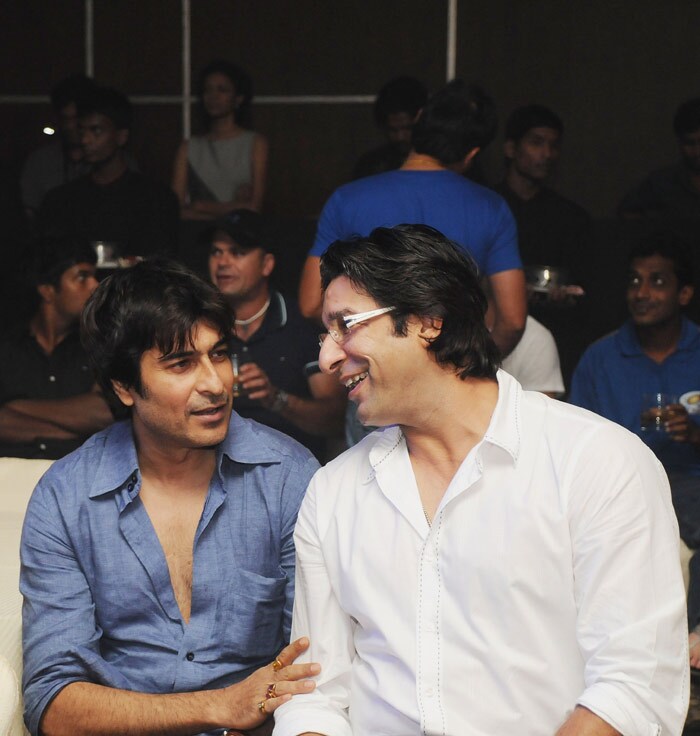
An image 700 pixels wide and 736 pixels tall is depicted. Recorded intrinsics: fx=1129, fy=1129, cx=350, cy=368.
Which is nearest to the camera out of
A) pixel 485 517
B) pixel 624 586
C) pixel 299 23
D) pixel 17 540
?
pixel 624 586

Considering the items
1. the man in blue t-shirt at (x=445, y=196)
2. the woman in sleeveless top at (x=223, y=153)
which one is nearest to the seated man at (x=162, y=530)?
the man in blue t-shirt at (x=445, y=196)

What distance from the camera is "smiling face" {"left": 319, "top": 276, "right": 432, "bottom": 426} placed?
1639 mm

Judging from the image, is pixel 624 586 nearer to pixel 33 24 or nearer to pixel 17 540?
pixel 17 540

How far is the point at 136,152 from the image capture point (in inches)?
262

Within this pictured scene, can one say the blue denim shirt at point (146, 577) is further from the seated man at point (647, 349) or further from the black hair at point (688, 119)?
the black hair at point (688, 119)

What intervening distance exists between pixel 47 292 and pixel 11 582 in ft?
5.70

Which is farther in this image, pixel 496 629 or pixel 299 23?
pixel 299 23

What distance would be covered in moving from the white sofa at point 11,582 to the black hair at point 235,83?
2777 millimetres

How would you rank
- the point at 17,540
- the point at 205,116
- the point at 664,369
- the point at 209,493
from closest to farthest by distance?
the point at 209,493 < the point at 17,540 < the point at 664,369 < the point at 205,116

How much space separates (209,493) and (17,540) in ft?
2.28

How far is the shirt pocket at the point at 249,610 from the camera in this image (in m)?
1.90

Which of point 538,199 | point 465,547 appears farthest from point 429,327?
point 538,199

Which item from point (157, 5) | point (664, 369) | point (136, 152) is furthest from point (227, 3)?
point (664, 369)

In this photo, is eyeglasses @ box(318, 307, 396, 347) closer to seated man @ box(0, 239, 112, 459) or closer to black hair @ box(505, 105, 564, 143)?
seated man @ box(0, 239, 112, 459)
